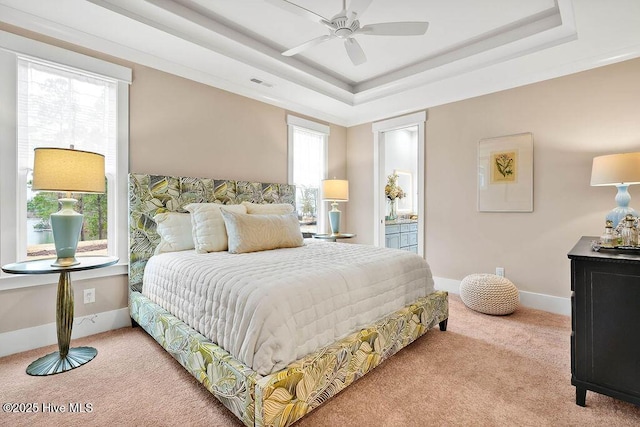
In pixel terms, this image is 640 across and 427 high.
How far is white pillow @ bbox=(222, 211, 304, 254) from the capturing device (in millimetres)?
2594

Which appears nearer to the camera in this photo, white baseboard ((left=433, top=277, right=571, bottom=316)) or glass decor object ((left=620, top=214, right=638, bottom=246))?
glass decor object ((left=620, top=214, right=638, bottom=246))

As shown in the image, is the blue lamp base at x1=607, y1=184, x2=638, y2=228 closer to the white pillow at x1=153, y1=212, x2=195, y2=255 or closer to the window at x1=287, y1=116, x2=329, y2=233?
the window at x1=287, y1=116, x2=329, y2=233

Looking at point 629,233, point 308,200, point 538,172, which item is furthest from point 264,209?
point 538,172

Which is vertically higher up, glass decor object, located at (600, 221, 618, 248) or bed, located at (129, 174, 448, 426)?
glass decor object, located at (600, 221, 618, 248)

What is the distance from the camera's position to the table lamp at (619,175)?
2402mm

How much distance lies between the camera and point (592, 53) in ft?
9.32

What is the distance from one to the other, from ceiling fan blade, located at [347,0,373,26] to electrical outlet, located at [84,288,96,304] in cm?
301

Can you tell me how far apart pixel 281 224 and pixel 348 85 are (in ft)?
7.77

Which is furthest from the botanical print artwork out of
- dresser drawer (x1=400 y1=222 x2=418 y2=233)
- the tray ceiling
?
dresser drawer (x1=400 y1=222 x2=418 y2=233)

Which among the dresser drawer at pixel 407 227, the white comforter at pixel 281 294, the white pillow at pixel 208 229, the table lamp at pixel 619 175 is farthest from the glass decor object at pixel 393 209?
the white pillow at pixel 208 229

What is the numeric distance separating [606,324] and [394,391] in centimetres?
118

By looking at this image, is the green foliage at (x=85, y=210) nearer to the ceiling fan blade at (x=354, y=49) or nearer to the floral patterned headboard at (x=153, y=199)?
the floral patterned headboard at (x=153, y=199)

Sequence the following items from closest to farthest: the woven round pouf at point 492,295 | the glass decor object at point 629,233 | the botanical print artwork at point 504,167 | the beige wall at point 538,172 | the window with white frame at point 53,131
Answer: the glass decor object at point 629,233
the window with white frame at point 53,131
the beige wall at point 538,172
the woven round pouf at point 492,295
the botanical print artwork at point 504,167

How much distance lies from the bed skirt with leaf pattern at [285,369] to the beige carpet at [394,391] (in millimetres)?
134
